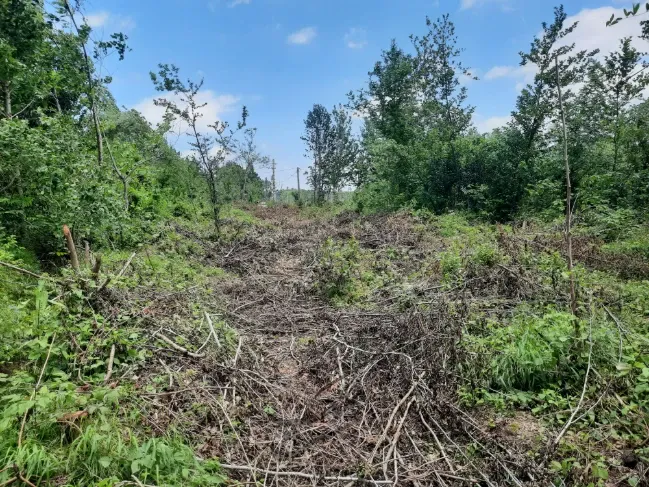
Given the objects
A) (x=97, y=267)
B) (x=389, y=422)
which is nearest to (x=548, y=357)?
(x=389, y=422)

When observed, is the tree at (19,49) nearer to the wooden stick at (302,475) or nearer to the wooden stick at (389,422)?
the wooden stick at (302,475)

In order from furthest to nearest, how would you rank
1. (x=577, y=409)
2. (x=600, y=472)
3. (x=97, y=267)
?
(x=97, y=267) < (x=577, y=409) < (x=600, y=472)

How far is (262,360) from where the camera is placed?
11.7 feet

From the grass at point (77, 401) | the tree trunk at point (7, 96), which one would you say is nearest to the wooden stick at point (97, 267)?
the grass at point (77, 401)

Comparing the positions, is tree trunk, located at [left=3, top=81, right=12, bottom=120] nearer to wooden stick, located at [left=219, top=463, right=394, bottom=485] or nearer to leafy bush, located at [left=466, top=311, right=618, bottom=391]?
wooden stick, located at [left=219, top=463, right=394, bottom=485]

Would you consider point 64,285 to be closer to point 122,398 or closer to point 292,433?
point 122,398

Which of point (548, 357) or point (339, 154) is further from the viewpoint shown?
point (339, 154)

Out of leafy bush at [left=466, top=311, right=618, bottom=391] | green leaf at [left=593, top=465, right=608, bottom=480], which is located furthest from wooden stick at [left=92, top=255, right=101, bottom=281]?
green leaf at [left=593, top=465, right=608, bottom=480]

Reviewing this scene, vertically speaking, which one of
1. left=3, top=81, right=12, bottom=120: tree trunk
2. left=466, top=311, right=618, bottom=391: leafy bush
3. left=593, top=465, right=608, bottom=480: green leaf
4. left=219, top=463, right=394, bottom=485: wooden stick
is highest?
left=3, top=81, right=12, bottom=120: tree trunk

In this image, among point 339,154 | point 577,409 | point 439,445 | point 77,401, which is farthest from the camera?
point 339,154

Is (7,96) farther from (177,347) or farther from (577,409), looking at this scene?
(577,409)

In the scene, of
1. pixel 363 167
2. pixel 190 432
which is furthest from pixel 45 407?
pixel 363 167

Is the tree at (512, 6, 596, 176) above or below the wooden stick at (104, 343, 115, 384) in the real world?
above

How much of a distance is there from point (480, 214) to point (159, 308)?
37.8 feet
